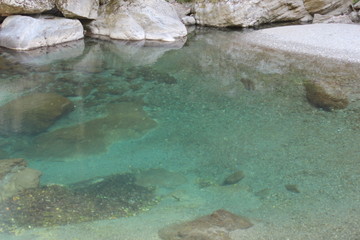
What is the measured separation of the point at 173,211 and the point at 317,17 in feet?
49.1

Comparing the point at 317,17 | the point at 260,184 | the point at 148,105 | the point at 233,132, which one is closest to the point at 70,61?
the point at 148,105

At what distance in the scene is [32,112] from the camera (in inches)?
338

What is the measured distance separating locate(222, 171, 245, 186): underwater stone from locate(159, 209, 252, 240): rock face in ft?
3.35

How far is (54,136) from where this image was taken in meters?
7.68

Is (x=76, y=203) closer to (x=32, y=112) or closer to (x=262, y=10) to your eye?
(x=32, y=112)

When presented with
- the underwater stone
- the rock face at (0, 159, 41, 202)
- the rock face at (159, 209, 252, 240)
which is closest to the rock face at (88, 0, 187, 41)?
the rock face at (0, 159, 41, 202)

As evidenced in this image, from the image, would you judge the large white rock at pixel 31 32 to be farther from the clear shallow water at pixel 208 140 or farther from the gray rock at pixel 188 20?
the gray rock at pixel 188 20

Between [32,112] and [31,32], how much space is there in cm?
664

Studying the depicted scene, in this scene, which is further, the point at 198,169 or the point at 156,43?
the point at 156,43

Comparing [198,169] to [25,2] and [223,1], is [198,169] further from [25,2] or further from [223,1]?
[223,1]

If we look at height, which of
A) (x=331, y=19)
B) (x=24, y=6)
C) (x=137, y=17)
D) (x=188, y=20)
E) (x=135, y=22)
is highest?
(x=24, y=6)

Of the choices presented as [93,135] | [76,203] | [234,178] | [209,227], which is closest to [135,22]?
[93,135]

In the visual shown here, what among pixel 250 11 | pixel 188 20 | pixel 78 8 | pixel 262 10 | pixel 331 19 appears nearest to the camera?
pixel 78 8

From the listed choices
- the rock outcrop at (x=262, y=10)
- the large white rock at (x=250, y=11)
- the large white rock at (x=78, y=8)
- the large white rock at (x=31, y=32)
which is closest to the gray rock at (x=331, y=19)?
the rock outcrop at (x=262, y=10)
